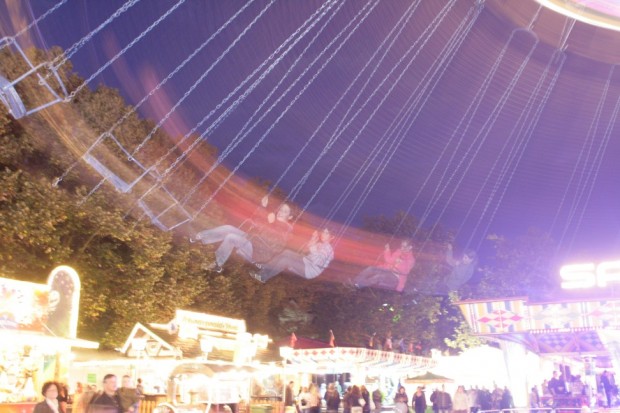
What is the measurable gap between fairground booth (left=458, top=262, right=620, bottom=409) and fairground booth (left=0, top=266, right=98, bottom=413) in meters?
14.5

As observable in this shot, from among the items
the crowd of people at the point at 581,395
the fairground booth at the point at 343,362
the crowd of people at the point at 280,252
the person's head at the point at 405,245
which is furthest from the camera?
the person's head at the point at 405,245

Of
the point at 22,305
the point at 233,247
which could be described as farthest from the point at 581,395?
the point at 22,305

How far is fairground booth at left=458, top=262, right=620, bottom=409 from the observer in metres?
24.8

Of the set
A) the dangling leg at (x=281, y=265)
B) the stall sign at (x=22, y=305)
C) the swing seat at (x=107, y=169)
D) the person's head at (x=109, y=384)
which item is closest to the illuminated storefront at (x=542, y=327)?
the dangling leg at (x=281, y=265)

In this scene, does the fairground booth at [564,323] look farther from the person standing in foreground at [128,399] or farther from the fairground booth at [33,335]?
the person standing in foreground at [128,399]

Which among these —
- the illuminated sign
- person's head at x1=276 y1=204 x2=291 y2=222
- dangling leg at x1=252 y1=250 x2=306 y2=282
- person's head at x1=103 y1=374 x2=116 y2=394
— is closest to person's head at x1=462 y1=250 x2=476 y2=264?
dangling leg at x1=252 y1=250 x2=306 y2=282

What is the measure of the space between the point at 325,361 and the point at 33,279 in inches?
531

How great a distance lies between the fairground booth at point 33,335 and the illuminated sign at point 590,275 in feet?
59.4

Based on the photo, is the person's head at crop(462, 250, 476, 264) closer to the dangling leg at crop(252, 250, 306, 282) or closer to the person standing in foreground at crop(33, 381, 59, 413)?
the dangling leg at crop(252, 250, 306, 282)

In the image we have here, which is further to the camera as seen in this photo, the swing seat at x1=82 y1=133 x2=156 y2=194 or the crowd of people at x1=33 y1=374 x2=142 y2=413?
the swing seat at x1=82 y1=133 x2=156 y2=194

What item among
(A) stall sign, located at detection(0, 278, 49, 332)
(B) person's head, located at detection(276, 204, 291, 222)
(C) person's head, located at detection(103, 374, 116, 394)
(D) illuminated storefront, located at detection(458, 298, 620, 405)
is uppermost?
(B) person's head, located at detection(276, 204, 291, 222)

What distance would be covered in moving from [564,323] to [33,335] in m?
17.5

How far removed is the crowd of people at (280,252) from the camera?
31.5 m

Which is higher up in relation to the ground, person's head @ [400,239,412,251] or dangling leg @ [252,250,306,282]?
person's head @ [400,239,412,251]
